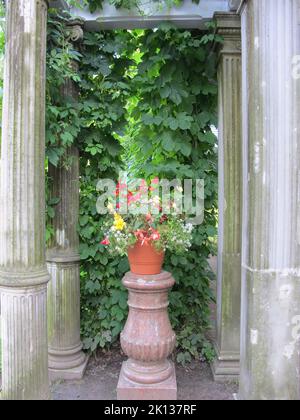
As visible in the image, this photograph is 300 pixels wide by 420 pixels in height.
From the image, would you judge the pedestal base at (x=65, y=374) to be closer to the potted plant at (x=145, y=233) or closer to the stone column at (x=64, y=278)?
the stone column at (x=64, y=278)

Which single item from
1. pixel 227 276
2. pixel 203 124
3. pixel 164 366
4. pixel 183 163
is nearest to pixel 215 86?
pixel 203 124

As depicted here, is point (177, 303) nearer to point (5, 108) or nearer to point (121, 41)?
point (5, 108)

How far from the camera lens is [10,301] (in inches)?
89.3

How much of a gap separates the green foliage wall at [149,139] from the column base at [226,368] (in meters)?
0.26

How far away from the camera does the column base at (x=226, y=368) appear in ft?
10.3

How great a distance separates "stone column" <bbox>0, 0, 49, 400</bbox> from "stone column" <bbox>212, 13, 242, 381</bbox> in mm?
1625

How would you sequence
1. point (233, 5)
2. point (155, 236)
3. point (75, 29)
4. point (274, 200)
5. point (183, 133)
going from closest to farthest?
point (274, 200) < point (155, 236) < point (233, 5) < point (75, 29) < point (183, 133)

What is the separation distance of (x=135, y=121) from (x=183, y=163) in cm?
70

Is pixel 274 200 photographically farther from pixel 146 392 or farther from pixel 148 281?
pixel 146 392

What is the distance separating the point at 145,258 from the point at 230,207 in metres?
0.95

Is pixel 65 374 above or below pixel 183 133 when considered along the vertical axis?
below

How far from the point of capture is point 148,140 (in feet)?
11.7

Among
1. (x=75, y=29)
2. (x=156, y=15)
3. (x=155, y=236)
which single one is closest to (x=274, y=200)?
(x=155, y=236)
